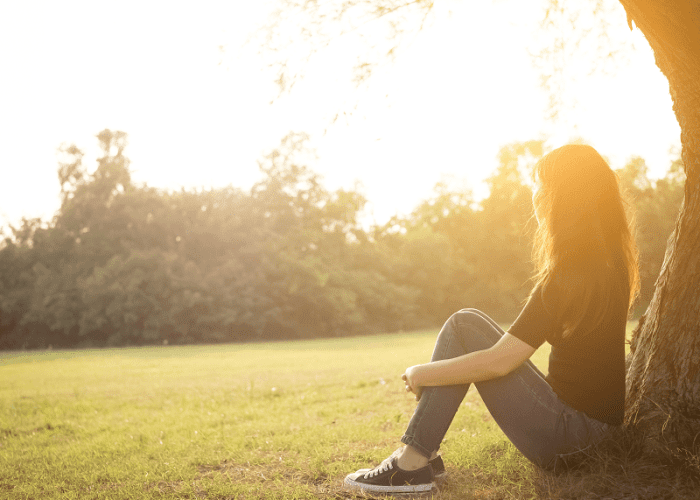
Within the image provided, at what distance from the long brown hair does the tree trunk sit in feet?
1.53

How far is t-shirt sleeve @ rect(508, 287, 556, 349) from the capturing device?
2568 mm

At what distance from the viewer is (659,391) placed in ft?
9.80

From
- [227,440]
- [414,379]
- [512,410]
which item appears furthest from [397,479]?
[227,440]

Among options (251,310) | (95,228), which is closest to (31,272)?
(95,228)

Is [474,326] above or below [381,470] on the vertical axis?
above

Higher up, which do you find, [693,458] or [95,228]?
[95,228]

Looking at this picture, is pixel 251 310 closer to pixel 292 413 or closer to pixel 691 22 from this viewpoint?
pixel 292 413

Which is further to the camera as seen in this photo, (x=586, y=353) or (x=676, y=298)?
(x=676, y=298)

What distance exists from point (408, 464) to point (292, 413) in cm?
371

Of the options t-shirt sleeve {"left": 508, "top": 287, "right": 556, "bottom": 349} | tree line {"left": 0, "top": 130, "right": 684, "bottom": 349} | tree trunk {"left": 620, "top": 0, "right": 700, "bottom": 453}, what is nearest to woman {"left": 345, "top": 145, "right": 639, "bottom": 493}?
t-shirt sleeve {"left": 508, "top": 287, "right": 556, "bottom": 349}

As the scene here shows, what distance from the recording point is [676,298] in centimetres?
312

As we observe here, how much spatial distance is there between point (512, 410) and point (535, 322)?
1.69ft

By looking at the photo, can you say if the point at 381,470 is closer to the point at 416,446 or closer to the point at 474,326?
the point at 416,446

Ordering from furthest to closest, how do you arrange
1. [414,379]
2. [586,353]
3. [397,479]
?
[397,479] < [414,379] < [586,353]
